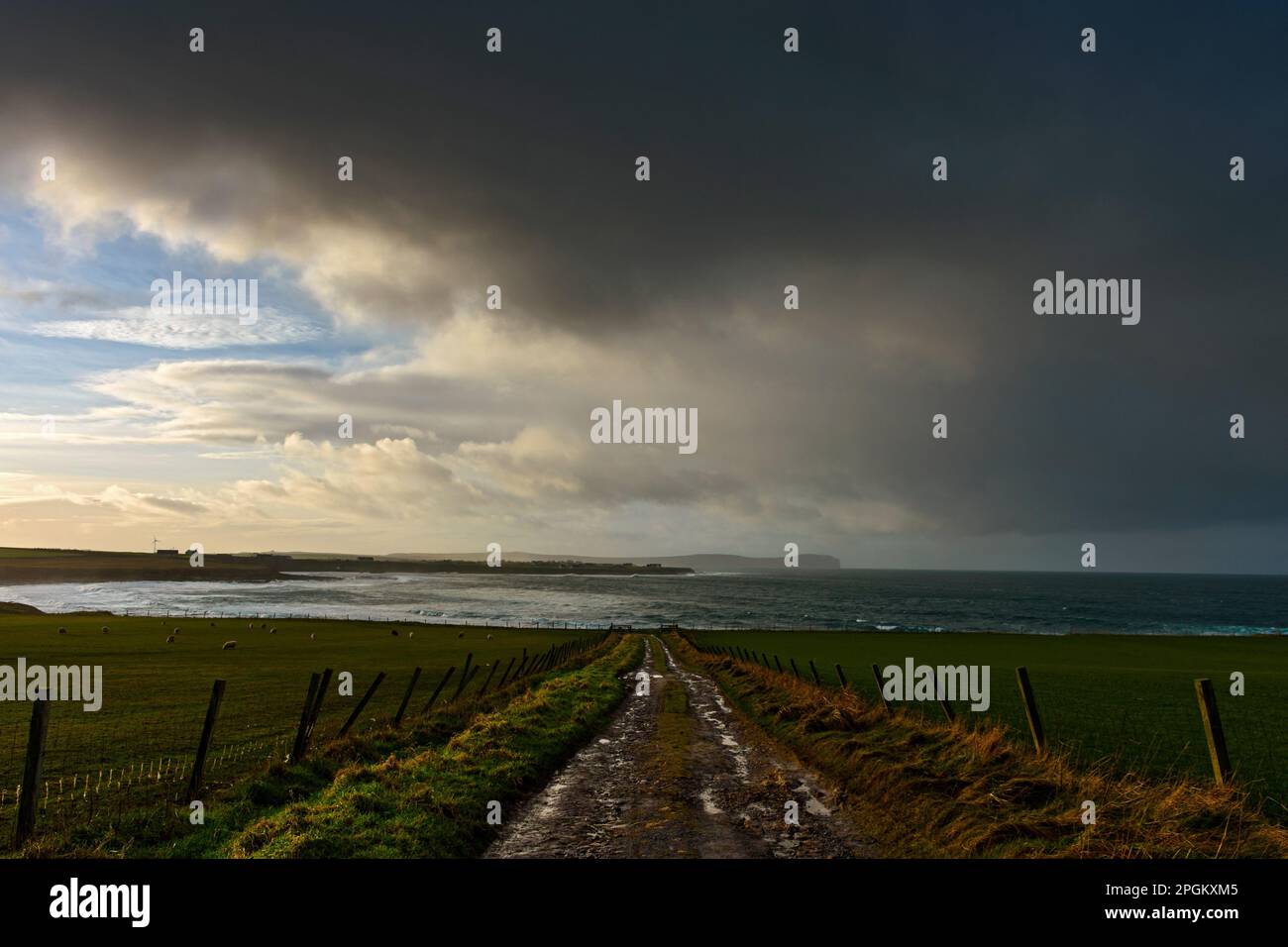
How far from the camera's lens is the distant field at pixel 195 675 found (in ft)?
66.0

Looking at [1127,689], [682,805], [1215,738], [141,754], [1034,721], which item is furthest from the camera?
[1127,689]

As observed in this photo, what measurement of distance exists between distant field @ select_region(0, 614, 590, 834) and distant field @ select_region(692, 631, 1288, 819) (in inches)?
932

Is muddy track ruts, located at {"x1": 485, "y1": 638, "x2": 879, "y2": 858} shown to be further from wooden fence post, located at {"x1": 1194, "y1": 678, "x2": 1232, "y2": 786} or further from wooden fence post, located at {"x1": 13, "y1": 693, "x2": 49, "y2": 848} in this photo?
wooden fence post, located at {"x1": 13, "y1": 693, "x2": 49, "y2": 848}

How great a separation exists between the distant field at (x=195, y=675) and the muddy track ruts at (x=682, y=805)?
9.93 m

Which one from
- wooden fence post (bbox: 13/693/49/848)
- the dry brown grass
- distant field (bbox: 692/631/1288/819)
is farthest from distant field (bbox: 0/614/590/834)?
distant field (bbox: 692/631/1288/819)

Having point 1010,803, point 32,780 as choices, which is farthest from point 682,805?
point 32,780

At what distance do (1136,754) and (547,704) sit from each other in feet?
59.6

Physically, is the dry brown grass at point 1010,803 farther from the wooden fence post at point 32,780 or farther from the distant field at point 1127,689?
the wooden fence post at point 32,780

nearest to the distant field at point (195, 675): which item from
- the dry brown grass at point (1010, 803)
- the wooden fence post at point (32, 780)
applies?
the wooden fence post at point (32, 780)

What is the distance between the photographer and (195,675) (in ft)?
133

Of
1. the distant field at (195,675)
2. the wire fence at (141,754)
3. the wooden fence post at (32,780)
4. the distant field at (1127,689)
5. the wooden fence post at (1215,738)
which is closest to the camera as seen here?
the wooden fence post at (32,780)

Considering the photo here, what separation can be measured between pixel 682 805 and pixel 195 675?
40.1 m

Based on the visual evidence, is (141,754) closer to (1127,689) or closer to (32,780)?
(32,780)
